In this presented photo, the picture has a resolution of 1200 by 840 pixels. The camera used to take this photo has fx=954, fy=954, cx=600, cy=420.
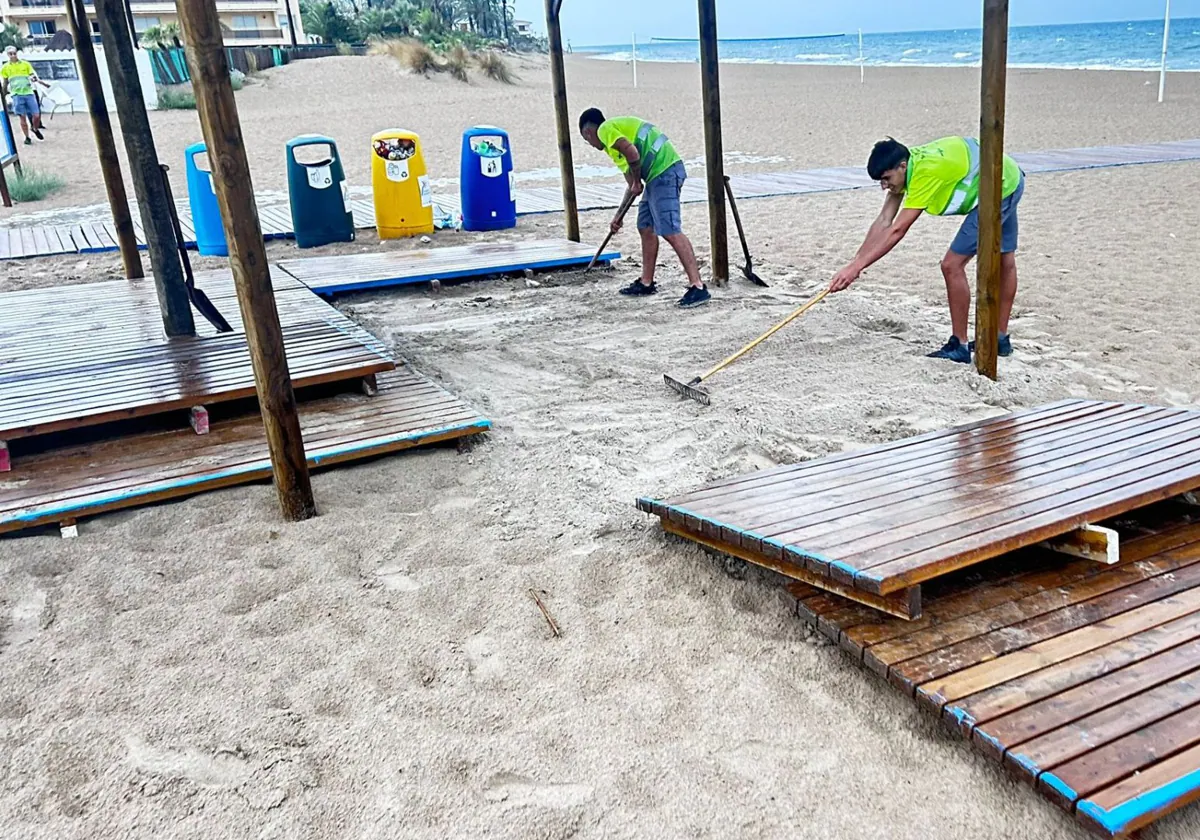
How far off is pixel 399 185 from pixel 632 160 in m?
3.56

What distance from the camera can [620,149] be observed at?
600 cm

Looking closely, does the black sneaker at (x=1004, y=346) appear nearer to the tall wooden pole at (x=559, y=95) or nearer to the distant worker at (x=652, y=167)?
the distant worker at (x=652, y=167)

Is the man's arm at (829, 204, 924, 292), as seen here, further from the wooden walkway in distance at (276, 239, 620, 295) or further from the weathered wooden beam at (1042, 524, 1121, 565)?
the wooden walkway in distance at (276, 239, 620, 295)

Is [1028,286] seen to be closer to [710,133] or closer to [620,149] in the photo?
[710,133]

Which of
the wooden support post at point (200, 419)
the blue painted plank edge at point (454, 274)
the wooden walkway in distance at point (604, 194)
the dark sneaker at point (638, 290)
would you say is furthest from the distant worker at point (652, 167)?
the wooden walkway in distance at point (604, 194)

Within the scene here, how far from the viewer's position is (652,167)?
20.1ft

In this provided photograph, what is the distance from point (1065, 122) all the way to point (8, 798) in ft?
63.8

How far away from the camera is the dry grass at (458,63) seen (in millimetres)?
28250

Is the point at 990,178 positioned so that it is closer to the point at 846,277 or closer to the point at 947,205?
the point at 947,205

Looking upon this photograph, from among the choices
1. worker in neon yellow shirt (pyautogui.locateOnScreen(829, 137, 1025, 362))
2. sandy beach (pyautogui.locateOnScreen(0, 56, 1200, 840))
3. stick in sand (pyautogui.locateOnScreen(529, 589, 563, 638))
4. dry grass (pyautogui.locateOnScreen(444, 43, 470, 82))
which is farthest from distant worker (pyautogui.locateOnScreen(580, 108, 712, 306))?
dry grass (pyautogui.locateOnScreen(444, 43, 470, 82))

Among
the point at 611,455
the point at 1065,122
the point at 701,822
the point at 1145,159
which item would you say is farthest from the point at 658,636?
the point at 1065,122

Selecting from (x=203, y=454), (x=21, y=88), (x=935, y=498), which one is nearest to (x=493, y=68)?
(x=21, y=88)

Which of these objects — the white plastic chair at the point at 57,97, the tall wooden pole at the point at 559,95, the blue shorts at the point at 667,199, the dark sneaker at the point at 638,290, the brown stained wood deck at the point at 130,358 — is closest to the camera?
the brown stained wood deck at the point at 130,358

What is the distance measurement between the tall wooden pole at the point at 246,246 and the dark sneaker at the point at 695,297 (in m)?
3.48
